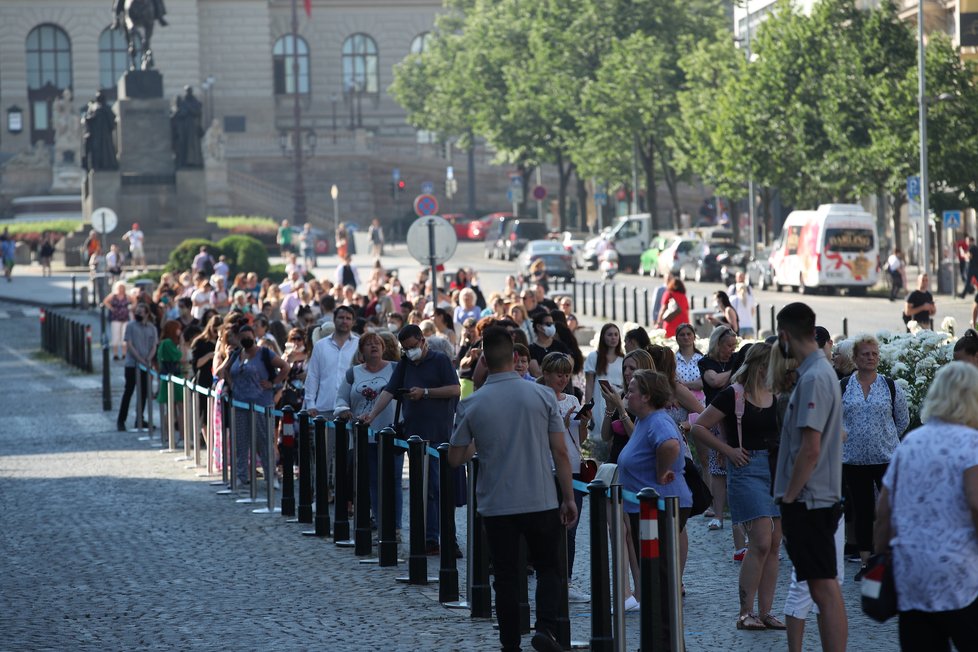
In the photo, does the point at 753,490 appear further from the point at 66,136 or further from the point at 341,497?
the point at 66,136

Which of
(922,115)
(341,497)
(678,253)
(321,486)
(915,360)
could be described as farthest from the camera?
(678,253)

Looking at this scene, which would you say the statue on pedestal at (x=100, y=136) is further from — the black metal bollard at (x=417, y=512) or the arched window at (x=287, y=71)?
the arched window at (x=287, y=71)

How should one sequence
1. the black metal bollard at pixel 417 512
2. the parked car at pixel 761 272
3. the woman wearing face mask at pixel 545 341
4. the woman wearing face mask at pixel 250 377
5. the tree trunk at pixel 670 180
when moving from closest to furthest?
1. the black metal bollard at pixel 417 512
2. the woman wearing face mask at pixel 545 341
3. the woman wearing face mask at pixel 250 377
4. the parked car at pixel 761 272
5. the tree trunk at pixel 670 180

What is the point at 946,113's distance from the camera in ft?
172

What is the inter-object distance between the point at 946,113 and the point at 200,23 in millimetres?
68363

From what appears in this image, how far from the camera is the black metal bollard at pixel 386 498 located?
13031 mm

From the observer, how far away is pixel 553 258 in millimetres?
57531

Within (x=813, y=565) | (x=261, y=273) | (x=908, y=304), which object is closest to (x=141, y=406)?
(x=908, y=304)

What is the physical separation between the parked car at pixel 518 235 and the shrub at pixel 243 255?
22503 mm

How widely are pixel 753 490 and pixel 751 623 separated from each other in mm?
706

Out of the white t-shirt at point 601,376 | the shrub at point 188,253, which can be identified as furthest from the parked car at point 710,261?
the white t-shirt at point 601,376

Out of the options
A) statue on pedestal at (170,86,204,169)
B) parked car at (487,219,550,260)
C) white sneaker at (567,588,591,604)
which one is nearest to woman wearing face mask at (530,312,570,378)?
white sneaker at (567,588,591,604)

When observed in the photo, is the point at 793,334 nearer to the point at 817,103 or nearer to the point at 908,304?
the point at 908,304

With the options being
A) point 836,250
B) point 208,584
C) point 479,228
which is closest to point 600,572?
point 208,584
